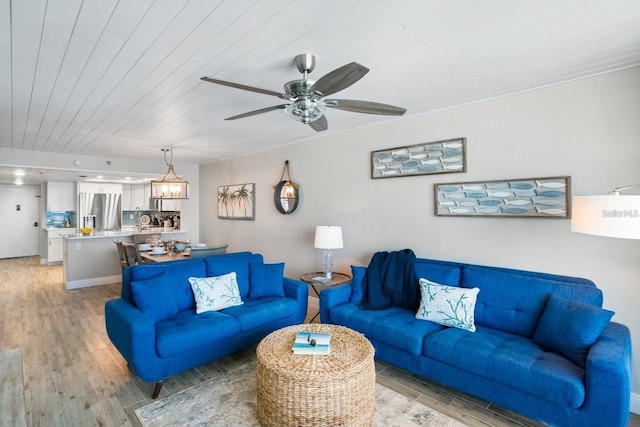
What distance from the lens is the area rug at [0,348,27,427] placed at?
2.24m

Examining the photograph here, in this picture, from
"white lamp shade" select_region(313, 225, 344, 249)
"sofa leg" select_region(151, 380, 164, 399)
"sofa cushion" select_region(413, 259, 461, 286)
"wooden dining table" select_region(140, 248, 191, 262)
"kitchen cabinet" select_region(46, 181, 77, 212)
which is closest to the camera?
"sofa leg" select_region(151, 380, 164, 399)

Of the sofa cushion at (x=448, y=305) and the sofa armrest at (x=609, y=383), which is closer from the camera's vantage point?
the sofa armrest at (x=609, y=383)

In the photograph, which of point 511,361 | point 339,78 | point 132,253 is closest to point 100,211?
point 132,253

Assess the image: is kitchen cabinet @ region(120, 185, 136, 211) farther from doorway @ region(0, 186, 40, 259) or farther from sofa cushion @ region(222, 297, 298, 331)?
sofa cushion @ region(222, 297, 298, 331)

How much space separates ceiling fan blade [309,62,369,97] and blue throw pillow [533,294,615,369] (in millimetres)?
2141

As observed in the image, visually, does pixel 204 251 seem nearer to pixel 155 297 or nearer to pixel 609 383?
pixel 155 297

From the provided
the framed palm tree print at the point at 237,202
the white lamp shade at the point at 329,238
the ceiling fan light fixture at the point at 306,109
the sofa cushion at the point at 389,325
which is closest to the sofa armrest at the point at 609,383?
the sofa cushion at the point at 389,325

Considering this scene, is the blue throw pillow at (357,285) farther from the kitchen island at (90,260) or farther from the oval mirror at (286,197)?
the kitchen island at (90,260)

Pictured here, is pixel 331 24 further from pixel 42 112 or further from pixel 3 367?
pixel 3 367

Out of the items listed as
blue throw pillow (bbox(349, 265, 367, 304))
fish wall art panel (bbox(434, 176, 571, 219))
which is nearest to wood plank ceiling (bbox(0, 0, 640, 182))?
fish wall art panel (bbox(434, 176, 571, 219))

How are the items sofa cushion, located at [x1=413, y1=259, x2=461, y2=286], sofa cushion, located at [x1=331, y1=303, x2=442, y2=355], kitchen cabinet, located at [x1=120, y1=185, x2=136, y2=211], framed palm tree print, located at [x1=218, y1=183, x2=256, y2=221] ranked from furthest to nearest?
kitchen cabinet, located at [x1=120, y1=185, x2=136, y2=211] < framed palm tree print, located at [x1=218, y1=183, x2=256, y2=221] < sofa cushion, located at [x1=413, y1=259, x2=461, y2=286] < sofa cushion, located at [x1=331, y1=303, x2=442, y2=355]

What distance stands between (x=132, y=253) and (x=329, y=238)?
2945mm

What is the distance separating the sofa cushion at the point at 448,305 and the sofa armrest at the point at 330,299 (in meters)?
0.78

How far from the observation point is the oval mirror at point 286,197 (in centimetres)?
489
